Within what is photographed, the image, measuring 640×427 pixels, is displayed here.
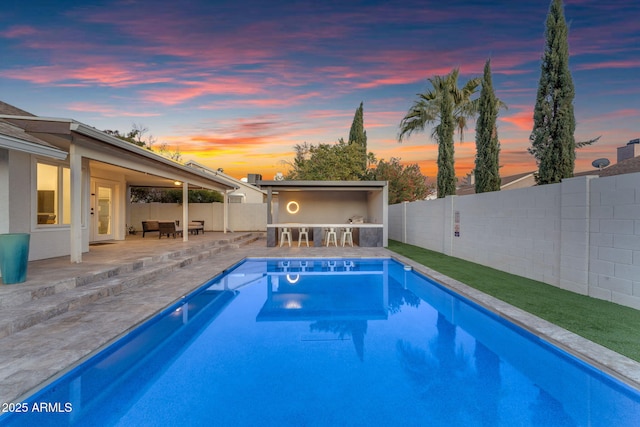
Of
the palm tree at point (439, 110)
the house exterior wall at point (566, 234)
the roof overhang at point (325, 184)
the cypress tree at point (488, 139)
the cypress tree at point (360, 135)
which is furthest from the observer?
the cypress tree at point (360, 135)

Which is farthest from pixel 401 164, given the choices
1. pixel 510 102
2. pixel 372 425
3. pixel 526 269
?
pixel 372 425

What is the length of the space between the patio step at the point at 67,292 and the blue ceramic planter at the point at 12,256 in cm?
31

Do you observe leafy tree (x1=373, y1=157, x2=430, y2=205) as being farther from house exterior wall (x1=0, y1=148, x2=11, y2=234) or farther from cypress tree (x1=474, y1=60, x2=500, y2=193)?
house exterior wall (x1=0, y1=148, x2=11, y2=234)

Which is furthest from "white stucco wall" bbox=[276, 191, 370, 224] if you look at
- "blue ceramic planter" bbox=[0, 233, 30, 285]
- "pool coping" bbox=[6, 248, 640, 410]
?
"blue ceramic planter" bbox=[0, 233, 30, 285]

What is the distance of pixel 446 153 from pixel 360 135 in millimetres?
13221

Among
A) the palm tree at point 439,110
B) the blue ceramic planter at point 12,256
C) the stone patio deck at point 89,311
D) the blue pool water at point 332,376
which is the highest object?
the palm tree at point 439,110

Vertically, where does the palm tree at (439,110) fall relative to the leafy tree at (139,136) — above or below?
below

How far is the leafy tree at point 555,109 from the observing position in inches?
297

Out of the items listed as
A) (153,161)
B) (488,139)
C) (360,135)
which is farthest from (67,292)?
(360,135)

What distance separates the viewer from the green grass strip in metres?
3.49

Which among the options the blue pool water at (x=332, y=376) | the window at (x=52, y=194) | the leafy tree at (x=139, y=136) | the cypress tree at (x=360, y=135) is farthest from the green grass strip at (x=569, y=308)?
the leafy tree at (x=139, y=136)

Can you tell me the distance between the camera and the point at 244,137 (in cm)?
1948

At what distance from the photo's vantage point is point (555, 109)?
25.3 feet

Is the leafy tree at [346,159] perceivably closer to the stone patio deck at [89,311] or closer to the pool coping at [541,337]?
the stone patio deck at [89,311]
